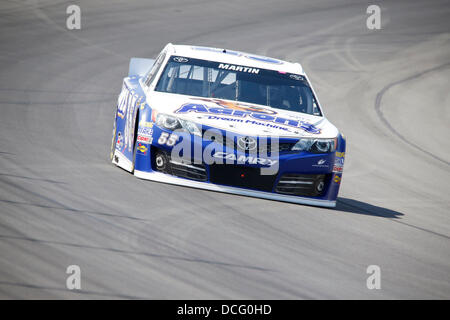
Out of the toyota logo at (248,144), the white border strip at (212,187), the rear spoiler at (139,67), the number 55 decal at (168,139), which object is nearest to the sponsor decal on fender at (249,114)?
the number 55 decal at (168,139)

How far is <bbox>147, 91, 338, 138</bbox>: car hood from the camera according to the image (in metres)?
7.21

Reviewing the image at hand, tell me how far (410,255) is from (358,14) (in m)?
22.5

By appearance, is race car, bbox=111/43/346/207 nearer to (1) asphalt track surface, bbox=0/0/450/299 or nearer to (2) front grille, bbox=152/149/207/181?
(2) front grille, bbox=152/149/207/181

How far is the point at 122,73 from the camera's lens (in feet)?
54.5

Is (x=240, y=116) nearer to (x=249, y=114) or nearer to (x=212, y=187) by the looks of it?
(x=249, y=114)

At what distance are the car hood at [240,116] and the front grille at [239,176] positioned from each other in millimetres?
348

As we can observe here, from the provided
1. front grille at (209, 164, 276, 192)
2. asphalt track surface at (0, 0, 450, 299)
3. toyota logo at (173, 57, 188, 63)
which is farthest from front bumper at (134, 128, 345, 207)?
toyota logo at (173, 57, 188, 63)

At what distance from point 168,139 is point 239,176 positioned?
0.76 metres

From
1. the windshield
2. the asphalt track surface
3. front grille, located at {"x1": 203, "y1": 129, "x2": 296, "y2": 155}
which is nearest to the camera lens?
the asphalt track surface

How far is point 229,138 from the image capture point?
710 cm

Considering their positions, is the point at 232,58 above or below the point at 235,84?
above

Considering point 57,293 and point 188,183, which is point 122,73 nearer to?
point 188,183

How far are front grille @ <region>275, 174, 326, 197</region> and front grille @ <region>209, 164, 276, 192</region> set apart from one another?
0.13 metres

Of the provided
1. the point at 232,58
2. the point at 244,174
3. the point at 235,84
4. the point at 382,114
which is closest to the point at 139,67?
the point at 232,58
